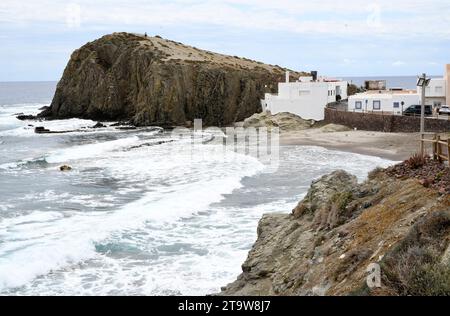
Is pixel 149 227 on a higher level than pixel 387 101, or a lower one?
lower

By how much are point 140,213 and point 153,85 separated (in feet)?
166

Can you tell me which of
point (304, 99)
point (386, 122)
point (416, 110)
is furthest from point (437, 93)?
point (304, 99)

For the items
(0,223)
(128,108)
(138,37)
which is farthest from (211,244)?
(138,37)

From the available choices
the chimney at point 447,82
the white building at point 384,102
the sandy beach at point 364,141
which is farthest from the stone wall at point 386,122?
the chimney at point 447,82

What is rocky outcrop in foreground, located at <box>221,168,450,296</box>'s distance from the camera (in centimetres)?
719

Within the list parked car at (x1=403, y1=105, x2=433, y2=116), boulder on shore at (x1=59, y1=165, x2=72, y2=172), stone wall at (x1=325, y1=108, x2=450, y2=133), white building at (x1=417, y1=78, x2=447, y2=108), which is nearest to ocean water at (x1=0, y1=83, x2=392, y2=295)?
boulder on shore at (x1=59, y1=165, x2=72, y2=172)

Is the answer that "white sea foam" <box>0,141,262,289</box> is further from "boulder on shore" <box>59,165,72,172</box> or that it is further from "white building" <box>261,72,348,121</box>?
"white building" <box>261,72,348,121</box>

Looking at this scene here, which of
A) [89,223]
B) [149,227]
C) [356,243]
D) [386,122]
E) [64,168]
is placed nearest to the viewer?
[356,243]

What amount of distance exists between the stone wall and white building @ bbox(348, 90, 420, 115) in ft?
5.13

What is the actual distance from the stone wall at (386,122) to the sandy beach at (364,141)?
139 centimetres

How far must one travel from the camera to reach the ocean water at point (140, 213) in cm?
1487

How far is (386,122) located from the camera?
48344 mm

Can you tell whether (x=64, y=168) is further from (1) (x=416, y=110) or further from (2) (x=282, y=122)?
(1) (x=416, y=110)

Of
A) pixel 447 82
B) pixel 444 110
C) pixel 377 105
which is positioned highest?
pixel 447 82
